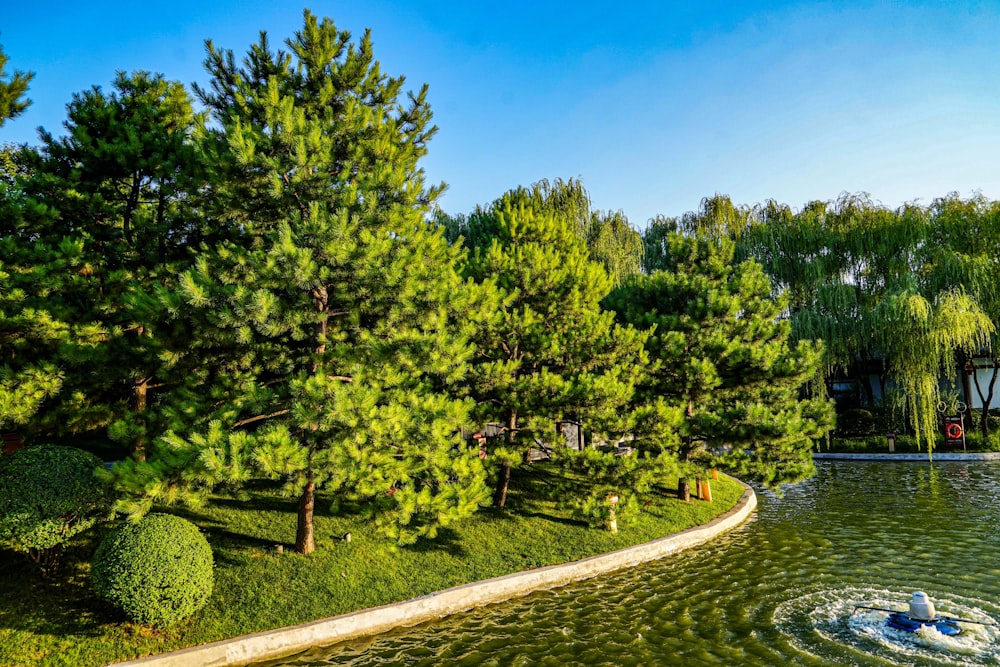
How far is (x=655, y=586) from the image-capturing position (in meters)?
11.7

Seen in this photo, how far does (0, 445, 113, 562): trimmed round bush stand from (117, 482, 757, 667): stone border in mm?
2447

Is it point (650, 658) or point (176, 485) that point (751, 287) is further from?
point (176, 485)

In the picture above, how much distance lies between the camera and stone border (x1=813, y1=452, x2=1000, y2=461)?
24.4 m

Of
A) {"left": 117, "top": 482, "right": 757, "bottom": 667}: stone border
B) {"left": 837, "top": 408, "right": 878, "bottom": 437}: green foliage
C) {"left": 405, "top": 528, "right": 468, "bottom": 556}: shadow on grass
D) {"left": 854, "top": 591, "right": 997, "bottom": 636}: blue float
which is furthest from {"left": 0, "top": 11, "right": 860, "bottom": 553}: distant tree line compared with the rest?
{"left": 837, "top": 408, "right": 878, "bottom": 437}: green foliage

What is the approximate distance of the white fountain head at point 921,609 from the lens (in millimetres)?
9086

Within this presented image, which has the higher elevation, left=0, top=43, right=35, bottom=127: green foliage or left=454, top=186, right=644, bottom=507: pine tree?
left=0, top=43, right=35, bottom=127: green foliage

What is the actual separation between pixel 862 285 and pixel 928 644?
75.2 feet

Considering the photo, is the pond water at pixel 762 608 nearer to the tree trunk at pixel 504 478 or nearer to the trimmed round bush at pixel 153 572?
the trimmed round bush at pixel 153 572

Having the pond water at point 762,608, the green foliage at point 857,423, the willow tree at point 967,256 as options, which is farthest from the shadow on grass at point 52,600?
the green foliage at point 857,423

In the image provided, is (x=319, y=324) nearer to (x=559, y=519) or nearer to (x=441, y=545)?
(x=441, y=545)

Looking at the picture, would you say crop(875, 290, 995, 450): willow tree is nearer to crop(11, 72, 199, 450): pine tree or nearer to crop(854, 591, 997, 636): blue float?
crop(854, 591, 997, 636): blue float

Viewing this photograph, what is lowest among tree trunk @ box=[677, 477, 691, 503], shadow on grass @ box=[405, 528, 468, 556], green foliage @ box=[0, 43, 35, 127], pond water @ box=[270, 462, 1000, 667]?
pond water @ box=[270, 462, 1000, 667]

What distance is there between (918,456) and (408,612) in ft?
82.3

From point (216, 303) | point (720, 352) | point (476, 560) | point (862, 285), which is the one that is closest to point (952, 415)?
point (862, 285)
